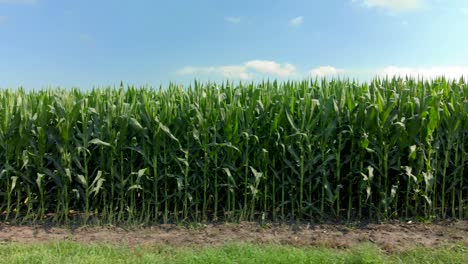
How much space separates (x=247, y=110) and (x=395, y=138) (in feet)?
6.84

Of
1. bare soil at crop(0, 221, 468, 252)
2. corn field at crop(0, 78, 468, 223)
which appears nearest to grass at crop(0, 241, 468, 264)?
bare soil at crop(0, 221, 468, 252)

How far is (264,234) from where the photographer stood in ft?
16.8

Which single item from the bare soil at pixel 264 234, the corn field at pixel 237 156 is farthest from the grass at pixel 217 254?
the corn field at pixel 237 156

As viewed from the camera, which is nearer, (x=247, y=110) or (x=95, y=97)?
(x=247, y=110)

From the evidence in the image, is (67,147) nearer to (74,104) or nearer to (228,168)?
(74,104)

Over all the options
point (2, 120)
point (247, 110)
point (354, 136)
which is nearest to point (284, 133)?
point (247, 110)

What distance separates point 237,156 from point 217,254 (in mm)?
1717

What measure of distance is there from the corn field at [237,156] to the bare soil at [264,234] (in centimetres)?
29

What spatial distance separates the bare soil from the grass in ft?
0.69

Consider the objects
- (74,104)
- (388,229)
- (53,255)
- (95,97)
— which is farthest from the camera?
(95,97)

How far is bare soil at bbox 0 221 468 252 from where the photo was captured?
4.87 meters

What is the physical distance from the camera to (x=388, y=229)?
17.9 ft

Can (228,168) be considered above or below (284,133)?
below

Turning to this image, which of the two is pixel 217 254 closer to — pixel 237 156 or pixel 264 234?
pixel 264 234
